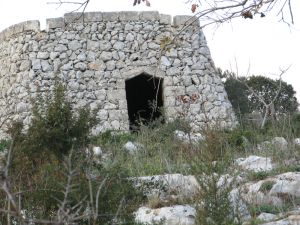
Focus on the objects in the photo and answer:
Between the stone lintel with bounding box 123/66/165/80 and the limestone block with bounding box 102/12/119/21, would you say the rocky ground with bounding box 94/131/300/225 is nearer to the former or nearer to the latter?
the stone lintel with bounding box 123/66/165/80

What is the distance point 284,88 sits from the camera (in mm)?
21078

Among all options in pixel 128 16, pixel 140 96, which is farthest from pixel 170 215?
pixel 140 96

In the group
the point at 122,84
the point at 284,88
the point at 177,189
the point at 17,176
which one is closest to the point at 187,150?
the point at 177,189

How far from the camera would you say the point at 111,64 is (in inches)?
538

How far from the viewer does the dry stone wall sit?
13484 millimetres

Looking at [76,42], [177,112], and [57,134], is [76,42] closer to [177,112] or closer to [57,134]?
[177,112]

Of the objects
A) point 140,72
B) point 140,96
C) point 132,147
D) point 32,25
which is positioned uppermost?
point 32,25

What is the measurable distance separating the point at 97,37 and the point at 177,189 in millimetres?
6963

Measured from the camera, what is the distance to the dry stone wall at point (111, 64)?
44.2 ft

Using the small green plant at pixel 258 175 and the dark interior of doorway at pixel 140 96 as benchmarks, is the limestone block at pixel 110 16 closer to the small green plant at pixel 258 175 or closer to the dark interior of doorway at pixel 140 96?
the dark interior of doorway at pixel 140 96

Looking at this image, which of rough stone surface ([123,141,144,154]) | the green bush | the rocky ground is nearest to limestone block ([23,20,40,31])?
rough stone surface ([123,141,144,154])

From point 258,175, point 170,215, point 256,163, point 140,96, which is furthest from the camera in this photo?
point 140,96

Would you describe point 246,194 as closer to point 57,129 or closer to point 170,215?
point 170,215

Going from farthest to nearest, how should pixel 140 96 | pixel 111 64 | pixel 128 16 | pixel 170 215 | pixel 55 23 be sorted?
pixel 140 96 → pixel 128 16 → pixel 55 23 → pixel 111 64 → pixel 170 215
